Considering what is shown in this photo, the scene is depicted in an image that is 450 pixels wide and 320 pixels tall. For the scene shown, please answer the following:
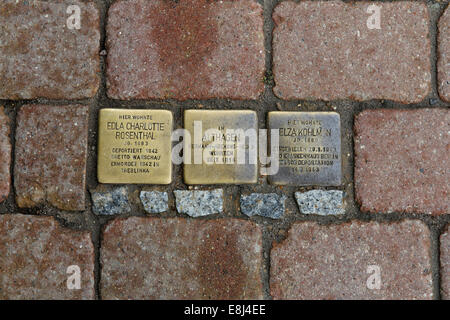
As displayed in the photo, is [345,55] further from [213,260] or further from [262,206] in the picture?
[213,260]

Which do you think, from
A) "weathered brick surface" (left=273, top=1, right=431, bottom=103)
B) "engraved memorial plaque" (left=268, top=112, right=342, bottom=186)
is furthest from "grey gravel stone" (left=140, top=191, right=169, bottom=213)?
"weathered brick surface" (left=273, top=1, right=431, bottom=103)

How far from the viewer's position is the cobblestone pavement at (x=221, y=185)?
892 mm

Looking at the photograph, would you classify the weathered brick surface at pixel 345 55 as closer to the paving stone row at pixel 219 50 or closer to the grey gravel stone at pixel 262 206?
the paving stone row at pixel 219 50

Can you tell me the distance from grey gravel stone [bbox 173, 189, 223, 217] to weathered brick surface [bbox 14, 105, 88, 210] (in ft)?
0.80

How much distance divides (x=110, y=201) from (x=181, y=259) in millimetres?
232

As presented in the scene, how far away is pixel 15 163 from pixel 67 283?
0.33 metres

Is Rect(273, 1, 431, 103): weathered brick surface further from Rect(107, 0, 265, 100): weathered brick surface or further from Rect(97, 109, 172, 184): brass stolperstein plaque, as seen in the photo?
Rect(97, 109, 172, 184): brass stolperstein plaque

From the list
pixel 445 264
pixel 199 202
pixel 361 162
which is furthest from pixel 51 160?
pixel 445 264

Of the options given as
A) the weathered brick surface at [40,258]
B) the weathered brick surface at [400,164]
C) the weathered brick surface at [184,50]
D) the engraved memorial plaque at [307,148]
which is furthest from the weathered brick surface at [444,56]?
the weathered brick surface at [40,258]

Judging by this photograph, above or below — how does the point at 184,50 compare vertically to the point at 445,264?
above

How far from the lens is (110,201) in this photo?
→ 0.90 metres

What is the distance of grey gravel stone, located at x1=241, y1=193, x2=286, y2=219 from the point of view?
91 cm

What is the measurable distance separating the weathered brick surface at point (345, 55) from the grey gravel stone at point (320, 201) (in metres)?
0.25

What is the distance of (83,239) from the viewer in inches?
35.1
